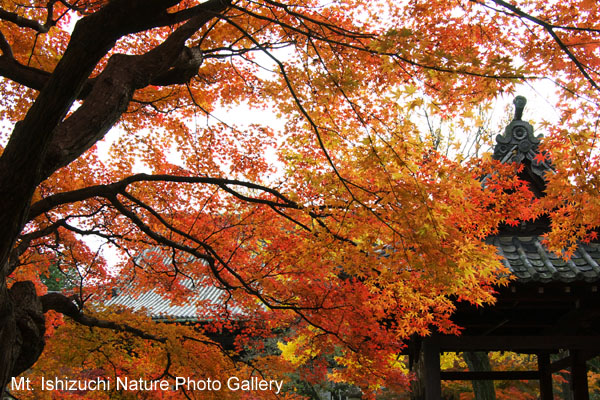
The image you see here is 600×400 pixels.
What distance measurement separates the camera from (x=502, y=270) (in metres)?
4.65

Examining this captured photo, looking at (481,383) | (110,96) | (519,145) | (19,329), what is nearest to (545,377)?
(519,145)

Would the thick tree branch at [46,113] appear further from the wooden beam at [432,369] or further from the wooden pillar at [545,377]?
the wooden pillar at [545,377]

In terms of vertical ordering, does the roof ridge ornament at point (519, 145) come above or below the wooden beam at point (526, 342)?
above

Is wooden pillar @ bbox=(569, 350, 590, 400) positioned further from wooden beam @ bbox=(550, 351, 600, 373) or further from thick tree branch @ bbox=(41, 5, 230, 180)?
thick tree branch @ bbox=(41, 5, 230, 180)

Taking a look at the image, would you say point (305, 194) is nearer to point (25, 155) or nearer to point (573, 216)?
point (573, 216)

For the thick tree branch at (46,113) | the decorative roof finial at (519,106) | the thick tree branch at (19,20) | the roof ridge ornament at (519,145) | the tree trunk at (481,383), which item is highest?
the decorative roof finial at (519,106)

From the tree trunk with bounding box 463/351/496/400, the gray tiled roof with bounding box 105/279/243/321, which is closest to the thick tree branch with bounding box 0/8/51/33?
the gray tiled roof with bounding box 105/279/243/321

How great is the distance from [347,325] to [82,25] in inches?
152

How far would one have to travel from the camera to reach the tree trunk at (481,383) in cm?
1093

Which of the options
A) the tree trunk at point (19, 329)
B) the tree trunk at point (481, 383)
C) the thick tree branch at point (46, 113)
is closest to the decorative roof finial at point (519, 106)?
the thick tree branch at point (46, 113)

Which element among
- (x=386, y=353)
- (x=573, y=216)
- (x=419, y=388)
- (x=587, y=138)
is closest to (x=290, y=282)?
(x=386, y=353)

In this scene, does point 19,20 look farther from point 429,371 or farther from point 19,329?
point 429,371

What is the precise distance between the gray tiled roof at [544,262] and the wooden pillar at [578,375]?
61.5 inches

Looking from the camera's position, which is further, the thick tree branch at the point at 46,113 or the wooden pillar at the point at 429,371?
the wooden pillar at the point at 429,371
